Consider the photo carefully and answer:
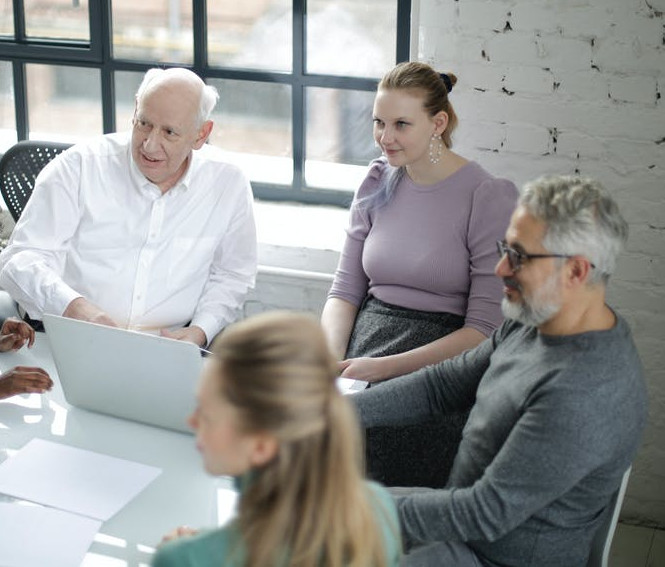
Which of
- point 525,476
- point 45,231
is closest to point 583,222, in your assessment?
point 525,476

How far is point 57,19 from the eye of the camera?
3.53 m

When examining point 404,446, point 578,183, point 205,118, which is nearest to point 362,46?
point 205,118

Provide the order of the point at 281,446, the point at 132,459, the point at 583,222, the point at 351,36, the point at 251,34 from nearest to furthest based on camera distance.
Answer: the point at 281,446 < the point at 583,222 < the point at 132,459 < the point at 351,36 < the point at 251,34

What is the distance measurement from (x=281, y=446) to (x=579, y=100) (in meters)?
1.85

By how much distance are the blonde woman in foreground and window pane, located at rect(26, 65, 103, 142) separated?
2612 mm

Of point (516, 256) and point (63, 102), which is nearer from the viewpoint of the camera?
point (516, 256)

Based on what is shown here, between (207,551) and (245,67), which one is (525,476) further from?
(245,67)

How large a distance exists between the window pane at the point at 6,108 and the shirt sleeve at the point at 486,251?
198 cm

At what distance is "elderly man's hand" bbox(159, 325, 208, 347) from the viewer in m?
2.50

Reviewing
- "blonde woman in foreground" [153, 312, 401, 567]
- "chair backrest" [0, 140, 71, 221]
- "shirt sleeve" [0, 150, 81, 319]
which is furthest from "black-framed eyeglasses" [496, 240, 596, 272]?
"chair backrest" [0, 140, 71, 221]

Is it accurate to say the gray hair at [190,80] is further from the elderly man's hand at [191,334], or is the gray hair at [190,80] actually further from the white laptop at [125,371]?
the white laptop at [125,371]

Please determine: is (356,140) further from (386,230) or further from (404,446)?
(404,446)

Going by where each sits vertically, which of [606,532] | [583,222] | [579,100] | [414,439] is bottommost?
[414,439]

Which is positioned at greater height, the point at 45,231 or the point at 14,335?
the point at 45,231
